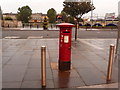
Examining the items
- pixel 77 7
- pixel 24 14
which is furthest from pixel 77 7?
pixel 24 14

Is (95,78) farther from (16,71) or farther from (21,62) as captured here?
(21,62)

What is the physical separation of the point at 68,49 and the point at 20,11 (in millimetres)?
72505

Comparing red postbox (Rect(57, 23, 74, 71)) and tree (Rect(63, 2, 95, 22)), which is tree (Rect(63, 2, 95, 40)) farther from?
red postbox (Rect(57, 23, 74, 71))

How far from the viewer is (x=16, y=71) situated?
4961mm

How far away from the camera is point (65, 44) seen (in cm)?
A: 499

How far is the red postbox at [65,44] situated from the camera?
4.95m

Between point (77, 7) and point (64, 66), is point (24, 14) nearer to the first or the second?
point (77, 7)

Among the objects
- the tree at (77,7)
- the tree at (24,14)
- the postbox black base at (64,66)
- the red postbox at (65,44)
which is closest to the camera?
the red postbox at (65,44)

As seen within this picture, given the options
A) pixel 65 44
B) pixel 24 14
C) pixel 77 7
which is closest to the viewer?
pixel 65 44

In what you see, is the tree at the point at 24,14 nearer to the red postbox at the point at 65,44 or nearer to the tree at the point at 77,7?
the tree at the point at 77,7

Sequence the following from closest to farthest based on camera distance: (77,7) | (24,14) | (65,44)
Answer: (65,44) → (77,7) → (24,14)

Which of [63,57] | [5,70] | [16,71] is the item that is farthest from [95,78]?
[5,70]

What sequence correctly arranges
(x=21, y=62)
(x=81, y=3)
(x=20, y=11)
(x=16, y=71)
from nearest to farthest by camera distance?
(x=16, y=71), (x=21, y=62), (x=81, y=3), (x=20, y=11)

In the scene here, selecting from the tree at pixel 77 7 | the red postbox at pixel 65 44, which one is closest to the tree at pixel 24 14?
the tree at pixel 77 7
